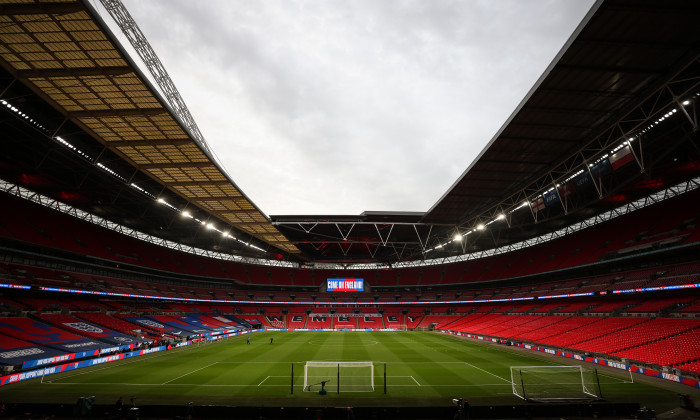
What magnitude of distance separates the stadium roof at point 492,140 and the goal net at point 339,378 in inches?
657

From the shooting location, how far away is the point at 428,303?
62.5 metres

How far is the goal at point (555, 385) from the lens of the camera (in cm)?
1394

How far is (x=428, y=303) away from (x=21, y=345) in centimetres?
5714

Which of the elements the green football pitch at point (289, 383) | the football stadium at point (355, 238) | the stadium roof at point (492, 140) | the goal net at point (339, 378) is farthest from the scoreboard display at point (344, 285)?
the goal net at point (339, 378)

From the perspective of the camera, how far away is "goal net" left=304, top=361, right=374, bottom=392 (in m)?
15.8

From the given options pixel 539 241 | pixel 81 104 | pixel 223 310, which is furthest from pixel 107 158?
pixel 539 241

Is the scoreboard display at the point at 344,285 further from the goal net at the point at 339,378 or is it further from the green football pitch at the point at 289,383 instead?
the goal net at the point at 339,378

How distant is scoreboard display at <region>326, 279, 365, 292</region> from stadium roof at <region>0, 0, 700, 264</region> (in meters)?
30.6

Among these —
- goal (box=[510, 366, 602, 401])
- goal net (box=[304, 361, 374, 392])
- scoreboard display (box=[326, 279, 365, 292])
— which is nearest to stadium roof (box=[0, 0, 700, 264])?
goal (box=[510, 366, 602, 401])

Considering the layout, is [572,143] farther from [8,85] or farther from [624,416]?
[8,85]

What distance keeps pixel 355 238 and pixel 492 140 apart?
3114 centimetres

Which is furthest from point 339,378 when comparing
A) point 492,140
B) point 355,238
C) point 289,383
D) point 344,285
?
point 344,285

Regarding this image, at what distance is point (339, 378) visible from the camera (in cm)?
1794

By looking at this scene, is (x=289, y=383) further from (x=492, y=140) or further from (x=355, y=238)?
(x=355, y=238)
